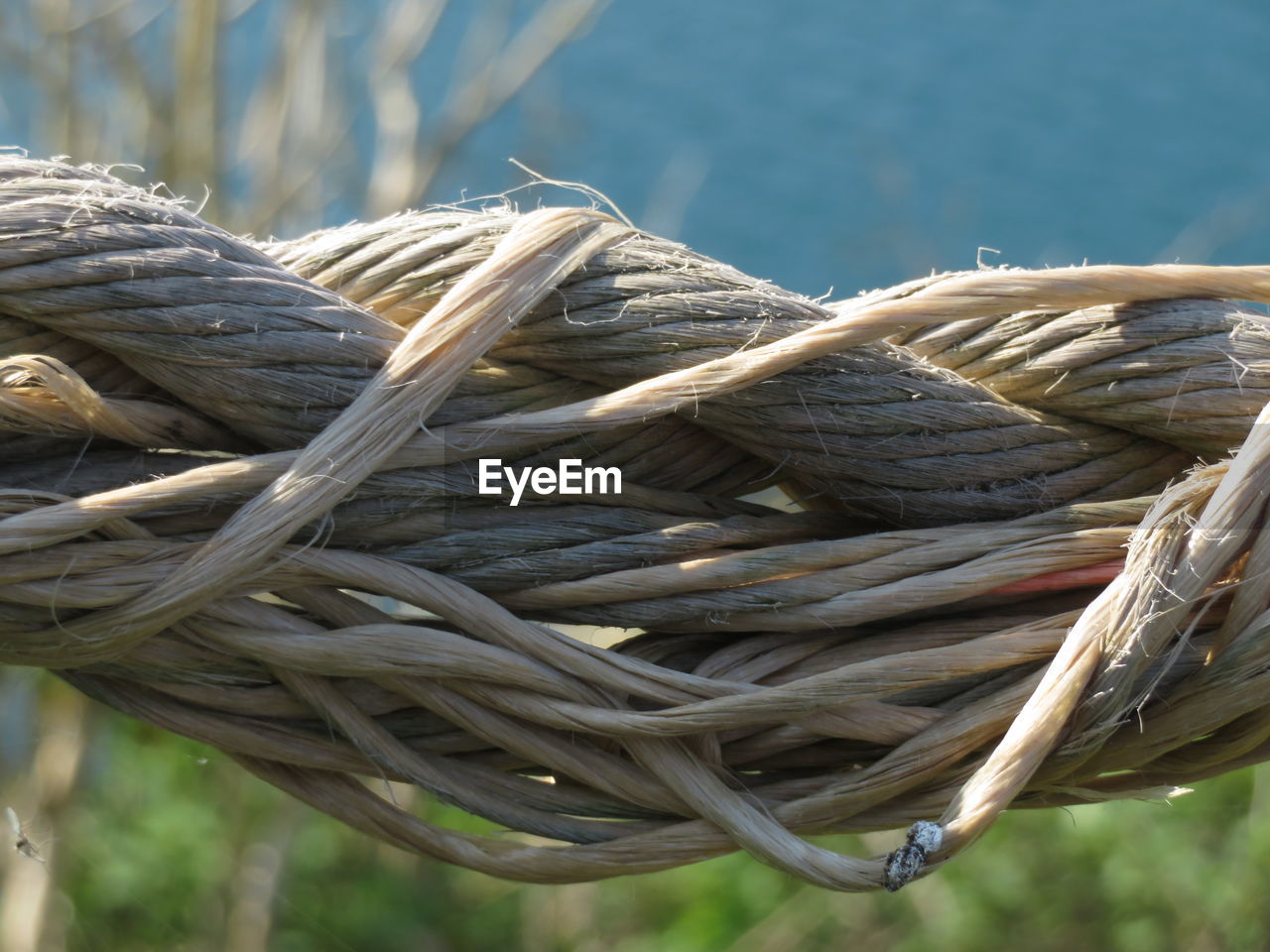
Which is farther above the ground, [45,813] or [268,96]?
[268,96]

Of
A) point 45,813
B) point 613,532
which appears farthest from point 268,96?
point 613,532

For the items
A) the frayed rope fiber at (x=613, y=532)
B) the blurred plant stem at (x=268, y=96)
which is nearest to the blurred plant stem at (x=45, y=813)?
the blurred plant stem at (x=268, y=96)

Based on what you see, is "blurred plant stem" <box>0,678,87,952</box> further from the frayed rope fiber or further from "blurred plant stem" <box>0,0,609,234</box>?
the frayed rope fiber

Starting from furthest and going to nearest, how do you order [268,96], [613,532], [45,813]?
[268,96] < [45,813] < [613,532]

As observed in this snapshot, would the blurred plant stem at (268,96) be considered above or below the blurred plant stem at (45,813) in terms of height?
above

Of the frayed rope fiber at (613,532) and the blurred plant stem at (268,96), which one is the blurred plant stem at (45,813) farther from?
the frayed rope fiber at (613,532)

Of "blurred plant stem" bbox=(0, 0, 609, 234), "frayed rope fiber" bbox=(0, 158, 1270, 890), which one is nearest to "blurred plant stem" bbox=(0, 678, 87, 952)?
"blurred plant stem" bbox=(0, 0, 609, 234)

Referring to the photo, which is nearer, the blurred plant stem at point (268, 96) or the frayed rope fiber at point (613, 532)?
the frayed rope fiber at point (613, 532)

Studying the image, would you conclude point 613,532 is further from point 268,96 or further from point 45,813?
point 268,96

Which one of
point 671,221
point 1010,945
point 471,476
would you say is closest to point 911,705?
point 471,476
